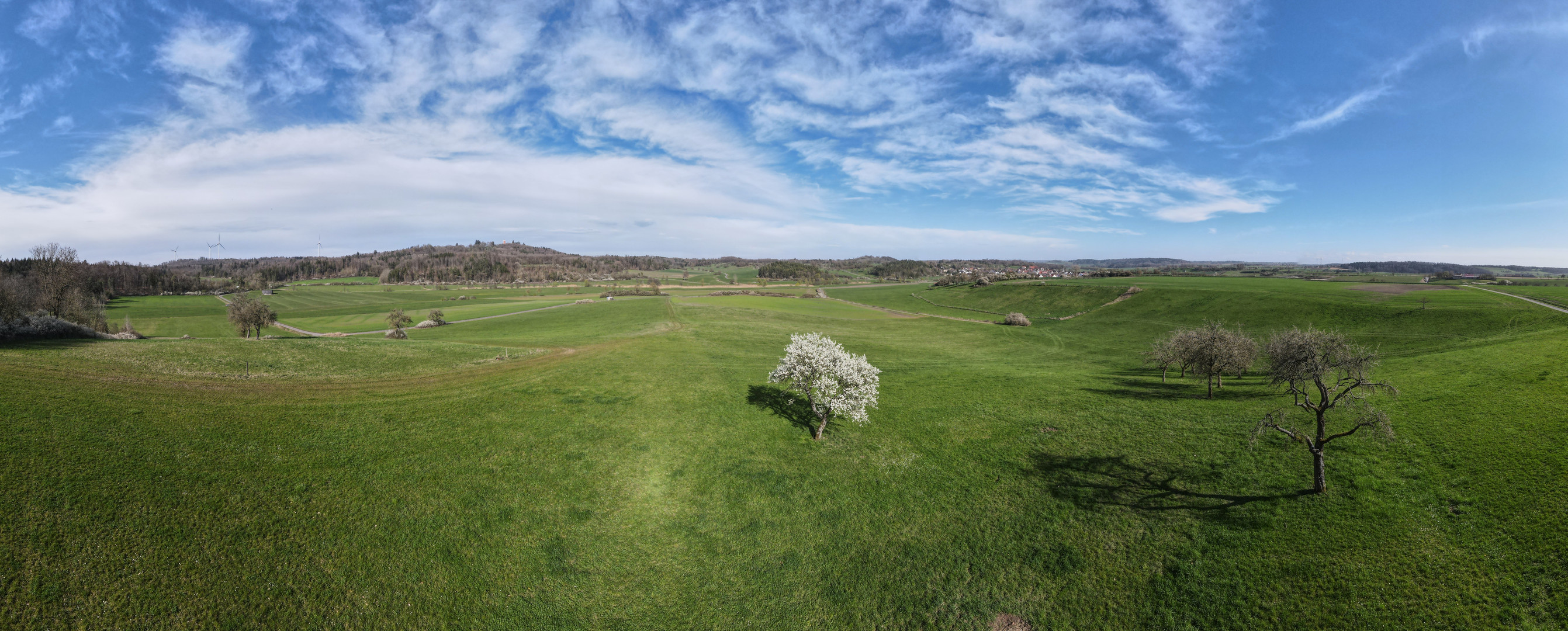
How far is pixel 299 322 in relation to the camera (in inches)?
3780

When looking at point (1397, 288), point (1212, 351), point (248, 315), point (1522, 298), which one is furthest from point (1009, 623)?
point (1397, 288)

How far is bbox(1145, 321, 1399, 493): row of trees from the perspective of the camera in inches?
672

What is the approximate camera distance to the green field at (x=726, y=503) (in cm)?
1431

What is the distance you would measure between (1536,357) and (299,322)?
15596 centimetres

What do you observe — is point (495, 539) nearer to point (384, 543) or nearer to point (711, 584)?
point (384, 543)

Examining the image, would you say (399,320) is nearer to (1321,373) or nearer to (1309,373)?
(1309,373)

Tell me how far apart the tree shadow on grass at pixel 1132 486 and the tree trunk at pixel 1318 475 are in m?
0.34

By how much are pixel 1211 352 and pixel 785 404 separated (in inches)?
1144

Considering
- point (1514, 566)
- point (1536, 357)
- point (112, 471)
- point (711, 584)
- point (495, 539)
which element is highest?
point (1536, 357)

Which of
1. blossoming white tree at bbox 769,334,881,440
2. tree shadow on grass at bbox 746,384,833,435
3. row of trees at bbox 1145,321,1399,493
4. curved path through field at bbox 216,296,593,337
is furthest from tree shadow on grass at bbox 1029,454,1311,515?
curved path through field at bbox 216,296,593,337

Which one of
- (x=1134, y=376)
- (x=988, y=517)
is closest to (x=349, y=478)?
(x=988, y=517)

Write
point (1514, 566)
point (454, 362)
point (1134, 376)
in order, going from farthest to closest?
point (1134, 376) → point (454, 362) → point (1514, 566)

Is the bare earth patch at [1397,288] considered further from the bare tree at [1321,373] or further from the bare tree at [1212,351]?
the bare tree at [1321,373]

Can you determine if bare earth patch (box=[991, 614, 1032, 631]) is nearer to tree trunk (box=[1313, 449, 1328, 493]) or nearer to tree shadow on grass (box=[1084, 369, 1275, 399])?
tree trunk (box=[1313, 449, 1328, 493])
